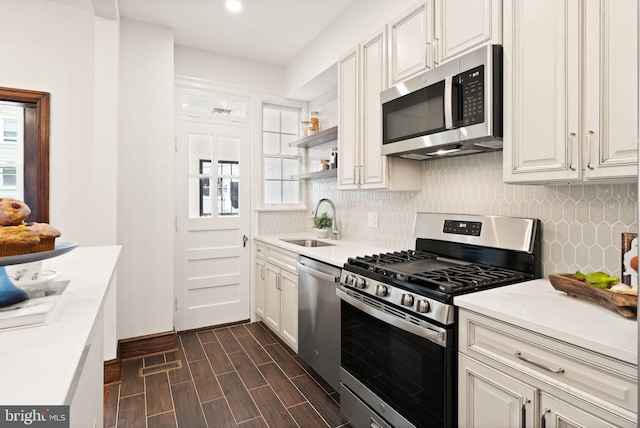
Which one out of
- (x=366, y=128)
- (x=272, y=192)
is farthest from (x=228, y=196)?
(x=366, y=128)

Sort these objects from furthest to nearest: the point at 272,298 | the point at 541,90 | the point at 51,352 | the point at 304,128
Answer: the point at 304,128 < the point at 272,298 < the point at 541,90 < the point at 51,352

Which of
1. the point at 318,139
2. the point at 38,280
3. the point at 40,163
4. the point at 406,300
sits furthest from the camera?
the point at 318,139

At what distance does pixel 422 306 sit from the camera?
4.75 feet

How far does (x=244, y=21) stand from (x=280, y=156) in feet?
4.62

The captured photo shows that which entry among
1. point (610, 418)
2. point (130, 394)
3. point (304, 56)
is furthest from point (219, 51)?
point (610, 418)

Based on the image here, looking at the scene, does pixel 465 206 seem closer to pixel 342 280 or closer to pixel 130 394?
pixel 342 280

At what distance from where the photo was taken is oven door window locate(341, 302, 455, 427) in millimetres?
1375

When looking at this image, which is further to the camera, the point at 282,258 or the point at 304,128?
the point at 304,128

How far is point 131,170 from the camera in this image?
2.93 metres

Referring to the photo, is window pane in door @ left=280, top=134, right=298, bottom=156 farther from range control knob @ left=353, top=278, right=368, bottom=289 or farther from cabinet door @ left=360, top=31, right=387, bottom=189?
range control knob @ left=353, top=278, right=368, bottom=289

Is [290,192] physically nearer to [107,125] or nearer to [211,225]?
[211,225]

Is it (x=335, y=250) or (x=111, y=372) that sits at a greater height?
(x=335, y=250)

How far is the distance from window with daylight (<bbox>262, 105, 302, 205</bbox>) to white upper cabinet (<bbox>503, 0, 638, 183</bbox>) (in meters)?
2.66

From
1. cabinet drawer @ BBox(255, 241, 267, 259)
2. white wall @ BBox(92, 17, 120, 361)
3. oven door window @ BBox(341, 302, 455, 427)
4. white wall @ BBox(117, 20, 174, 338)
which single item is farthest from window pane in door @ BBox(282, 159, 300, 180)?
oven door window @ BBox(341, 302, 455, 427)
